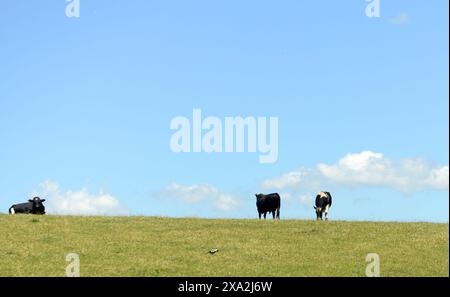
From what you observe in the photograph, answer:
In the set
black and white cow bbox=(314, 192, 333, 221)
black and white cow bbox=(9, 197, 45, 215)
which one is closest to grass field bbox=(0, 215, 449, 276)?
black and white cow bbox=(314, 192, 333, 221)

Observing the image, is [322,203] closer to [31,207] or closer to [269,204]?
[269,204]

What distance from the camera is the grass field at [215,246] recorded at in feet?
97.7

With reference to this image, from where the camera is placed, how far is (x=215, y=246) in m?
34.5

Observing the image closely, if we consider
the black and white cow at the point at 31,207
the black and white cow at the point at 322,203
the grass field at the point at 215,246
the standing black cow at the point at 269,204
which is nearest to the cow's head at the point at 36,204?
the black and white cow at the point at 31,207

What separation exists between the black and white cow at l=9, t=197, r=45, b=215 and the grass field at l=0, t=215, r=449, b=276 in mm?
8072

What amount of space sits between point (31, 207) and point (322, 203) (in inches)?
780

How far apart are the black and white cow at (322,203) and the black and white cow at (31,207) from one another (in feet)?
61.7

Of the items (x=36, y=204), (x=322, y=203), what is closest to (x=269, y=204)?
(x=322, y=203)

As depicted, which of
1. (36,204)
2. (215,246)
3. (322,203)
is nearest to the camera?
(215,246)

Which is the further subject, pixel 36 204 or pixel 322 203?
pixel 36 204

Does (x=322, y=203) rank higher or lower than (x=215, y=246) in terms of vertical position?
higher

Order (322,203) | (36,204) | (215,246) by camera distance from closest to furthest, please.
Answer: (215,246) → (322,203) → (36,204)
